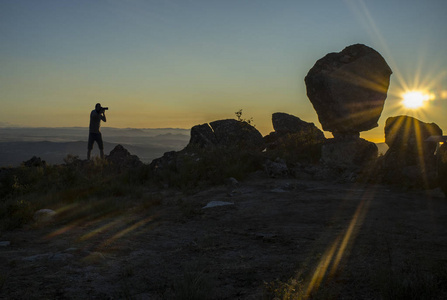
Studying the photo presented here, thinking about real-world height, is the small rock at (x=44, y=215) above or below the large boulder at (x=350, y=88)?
below

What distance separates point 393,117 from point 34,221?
11531 millimetres

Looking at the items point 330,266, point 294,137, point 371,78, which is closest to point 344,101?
point 371,78

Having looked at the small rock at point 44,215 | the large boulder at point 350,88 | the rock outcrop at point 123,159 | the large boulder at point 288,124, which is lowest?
the small rock at point 44,215

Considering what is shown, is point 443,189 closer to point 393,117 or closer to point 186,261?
point 393,117

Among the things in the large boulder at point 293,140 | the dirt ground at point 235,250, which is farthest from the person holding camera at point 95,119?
the dirt ground at point 235,250

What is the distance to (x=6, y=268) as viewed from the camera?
3.68 m

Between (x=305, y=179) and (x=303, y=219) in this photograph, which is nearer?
(x=303, y=219)

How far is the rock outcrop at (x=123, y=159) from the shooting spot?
531 inches

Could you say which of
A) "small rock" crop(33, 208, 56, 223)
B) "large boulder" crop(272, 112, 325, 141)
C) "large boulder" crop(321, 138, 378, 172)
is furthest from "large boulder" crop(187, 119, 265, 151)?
"small rock" crop(33, 208, 56, 223)

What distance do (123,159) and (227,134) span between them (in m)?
4.74

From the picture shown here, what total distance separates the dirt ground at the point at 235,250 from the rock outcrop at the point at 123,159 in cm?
668

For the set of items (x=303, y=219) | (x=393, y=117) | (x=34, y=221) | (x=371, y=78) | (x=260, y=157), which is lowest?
(x=34, y=221)

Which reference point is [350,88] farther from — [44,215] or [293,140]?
[44,215]

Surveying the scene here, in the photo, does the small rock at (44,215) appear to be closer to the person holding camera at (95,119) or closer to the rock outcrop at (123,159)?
the rock outcrop at (123,159)
